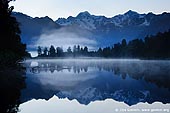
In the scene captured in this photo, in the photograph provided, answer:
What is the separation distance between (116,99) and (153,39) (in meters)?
158

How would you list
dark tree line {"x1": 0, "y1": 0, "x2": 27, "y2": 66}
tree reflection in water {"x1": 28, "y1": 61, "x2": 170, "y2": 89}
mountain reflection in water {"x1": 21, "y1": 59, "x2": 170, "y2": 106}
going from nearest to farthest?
mountain reflection in water {"x1": 21, "y1": 59, "x2": 170, "y2": 106} → tree reflection in water {"x1": 28, "y1": 61, "x2": 170, "y2": 89} → dark tree line {"x1": 0, "y1": 0, "x2": 27, "y2": 66}

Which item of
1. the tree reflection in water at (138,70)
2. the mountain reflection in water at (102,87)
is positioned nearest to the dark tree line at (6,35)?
the mountain reflection in water at (102,87)

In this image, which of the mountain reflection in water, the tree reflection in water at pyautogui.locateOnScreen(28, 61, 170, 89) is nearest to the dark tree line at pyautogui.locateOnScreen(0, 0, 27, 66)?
the mountain reflection in water

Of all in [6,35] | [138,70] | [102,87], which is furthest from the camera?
[138,70]

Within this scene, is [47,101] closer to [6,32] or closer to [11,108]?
[11,108]

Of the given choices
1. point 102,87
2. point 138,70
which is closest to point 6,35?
point 138,70

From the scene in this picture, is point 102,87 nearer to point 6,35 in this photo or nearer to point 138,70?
point 6,35

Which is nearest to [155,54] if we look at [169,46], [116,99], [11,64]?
[169,46]

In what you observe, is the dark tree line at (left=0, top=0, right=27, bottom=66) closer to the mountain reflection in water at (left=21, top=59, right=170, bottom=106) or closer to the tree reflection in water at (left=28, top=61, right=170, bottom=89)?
the mountain reflection in water at (left=21, top=59, right=170, bottom=106)

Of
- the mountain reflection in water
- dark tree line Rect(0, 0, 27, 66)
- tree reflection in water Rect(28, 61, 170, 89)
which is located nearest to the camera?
the mountain reflection in water

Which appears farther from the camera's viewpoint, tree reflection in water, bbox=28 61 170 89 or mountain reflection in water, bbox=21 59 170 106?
tree reflection in water, bbox=28 61 170 89

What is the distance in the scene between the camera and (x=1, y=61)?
53656 mm

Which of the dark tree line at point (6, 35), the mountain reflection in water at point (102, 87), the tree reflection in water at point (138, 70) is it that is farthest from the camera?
the dark tree line at point (6, 35)

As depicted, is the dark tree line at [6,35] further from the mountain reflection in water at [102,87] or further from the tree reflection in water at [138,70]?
the tree reflection in water at [138,70]
